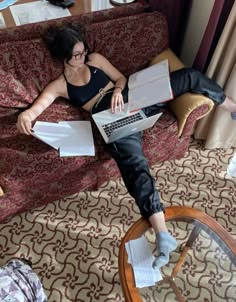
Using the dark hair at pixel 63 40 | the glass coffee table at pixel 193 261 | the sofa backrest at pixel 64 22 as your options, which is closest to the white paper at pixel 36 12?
the sofa backrest at pixel 64 22

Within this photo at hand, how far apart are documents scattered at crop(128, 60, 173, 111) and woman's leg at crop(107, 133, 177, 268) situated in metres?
0.19

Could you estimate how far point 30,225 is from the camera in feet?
6.22

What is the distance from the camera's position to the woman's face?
175cm

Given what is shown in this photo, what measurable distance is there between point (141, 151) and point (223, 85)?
65 cm

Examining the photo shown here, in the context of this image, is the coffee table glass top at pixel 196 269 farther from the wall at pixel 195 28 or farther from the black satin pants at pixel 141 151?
the wall at pixel 195 28

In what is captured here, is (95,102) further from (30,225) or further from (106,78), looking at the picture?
(30,225)

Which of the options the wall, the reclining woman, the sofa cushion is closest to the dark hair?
the reclining woman

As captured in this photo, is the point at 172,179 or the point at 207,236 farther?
the point at 172,179

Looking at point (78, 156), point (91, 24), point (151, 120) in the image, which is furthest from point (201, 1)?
point (78, 156)

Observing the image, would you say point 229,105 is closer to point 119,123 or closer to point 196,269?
point 119,123

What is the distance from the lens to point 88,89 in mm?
1906

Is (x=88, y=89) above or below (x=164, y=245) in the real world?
above

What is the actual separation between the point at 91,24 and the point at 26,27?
1.20 feet

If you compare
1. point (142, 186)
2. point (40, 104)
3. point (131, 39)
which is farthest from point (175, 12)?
point (142, 186)
